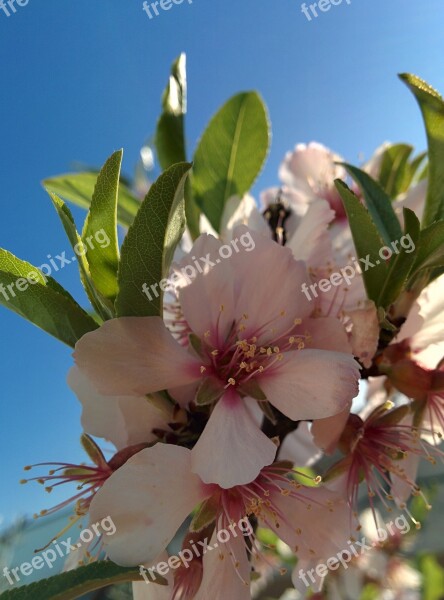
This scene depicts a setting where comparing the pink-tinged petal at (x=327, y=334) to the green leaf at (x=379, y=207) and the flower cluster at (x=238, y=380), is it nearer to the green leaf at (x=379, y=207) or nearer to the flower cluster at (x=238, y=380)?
the flower cluster at (x=238, y=380)

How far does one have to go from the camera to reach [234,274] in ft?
1.94

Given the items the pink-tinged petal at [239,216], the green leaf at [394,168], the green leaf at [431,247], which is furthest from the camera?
the green leaf at [394,168]

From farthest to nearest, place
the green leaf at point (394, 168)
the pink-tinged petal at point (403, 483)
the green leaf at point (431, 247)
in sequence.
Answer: the green leaf at point (394, 168) < the pink-tinged petal at point (403, 483) < the green leaf at point (431, 247)

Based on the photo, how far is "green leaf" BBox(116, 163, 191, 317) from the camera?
19.8 inches

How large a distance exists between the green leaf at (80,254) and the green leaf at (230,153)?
375 millimetres

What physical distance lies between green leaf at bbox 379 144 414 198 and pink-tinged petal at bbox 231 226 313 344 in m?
0.57

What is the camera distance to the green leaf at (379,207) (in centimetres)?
67

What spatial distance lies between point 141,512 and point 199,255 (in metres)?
0.28

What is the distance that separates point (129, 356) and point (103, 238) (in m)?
0.14

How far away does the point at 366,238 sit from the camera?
0.61 m

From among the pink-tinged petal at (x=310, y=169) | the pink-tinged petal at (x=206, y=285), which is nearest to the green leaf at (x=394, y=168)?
the pink-tinged petal at (x=310, y=169)

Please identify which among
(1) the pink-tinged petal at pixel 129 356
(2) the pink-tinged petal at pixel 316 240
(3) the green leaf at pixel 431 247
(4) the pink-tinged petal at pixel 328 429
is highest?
(1) the pink-tinged petal at pixel 129 356

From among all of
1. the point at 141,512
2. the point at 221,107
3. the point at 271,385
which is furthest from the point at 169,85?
the point at 141,512

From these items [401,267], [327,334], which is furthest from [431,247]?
[327,334]
